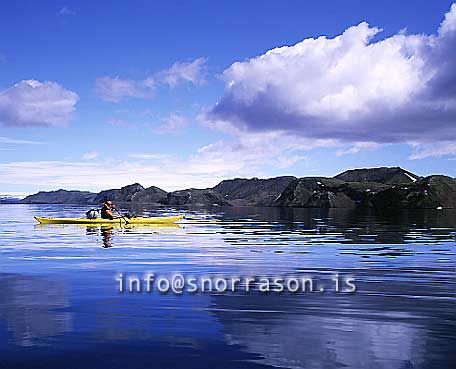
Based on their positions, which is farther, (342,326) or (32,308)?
(32,308)

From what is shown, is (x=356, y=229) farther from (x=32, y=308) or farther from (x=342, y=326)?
(x=32, y=308)

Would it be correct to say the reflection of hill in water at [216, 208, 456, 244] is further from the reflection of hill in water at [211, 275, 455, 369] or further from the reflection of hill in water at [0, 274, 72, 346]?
the reflection of hill in water at [0, 274, 72, 346]

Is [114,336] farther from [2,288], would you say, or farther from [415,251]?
[415,251]

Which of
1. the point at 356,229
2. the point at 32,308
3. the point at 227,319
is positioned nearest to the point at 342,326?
the point at 227,319

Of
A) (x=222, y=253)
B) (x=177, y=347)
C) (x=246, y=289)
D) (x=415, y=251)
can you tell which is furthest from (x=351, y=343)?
(x=415, y=251)

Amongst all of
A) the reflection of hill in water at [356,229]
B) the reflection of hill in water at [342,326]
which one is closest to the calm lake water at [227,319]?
the reflection of hill in water at [342,326]

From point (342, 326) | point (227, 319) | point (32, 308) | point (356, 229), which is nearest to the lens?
point (342, 326)

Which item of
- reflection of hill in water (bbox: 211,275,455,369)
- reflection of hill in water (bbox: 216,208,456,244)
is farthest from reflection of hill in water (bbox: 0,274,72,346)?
reflection of hill in water (bbox: 216,208,456,244)

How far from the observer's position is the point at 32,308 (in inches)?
680

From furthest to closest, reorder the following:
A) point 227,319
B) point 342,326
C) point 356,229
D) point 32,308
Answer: point 356,229 → point 32,308 → point 227,319 → point 342,326

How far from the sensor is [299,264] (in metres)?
28.7

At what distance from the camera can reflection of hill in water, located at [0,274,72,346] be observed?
14.2 metres

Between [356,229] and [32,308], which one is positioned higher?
[32,308]

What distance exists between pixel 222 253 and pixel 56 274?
12906mm
